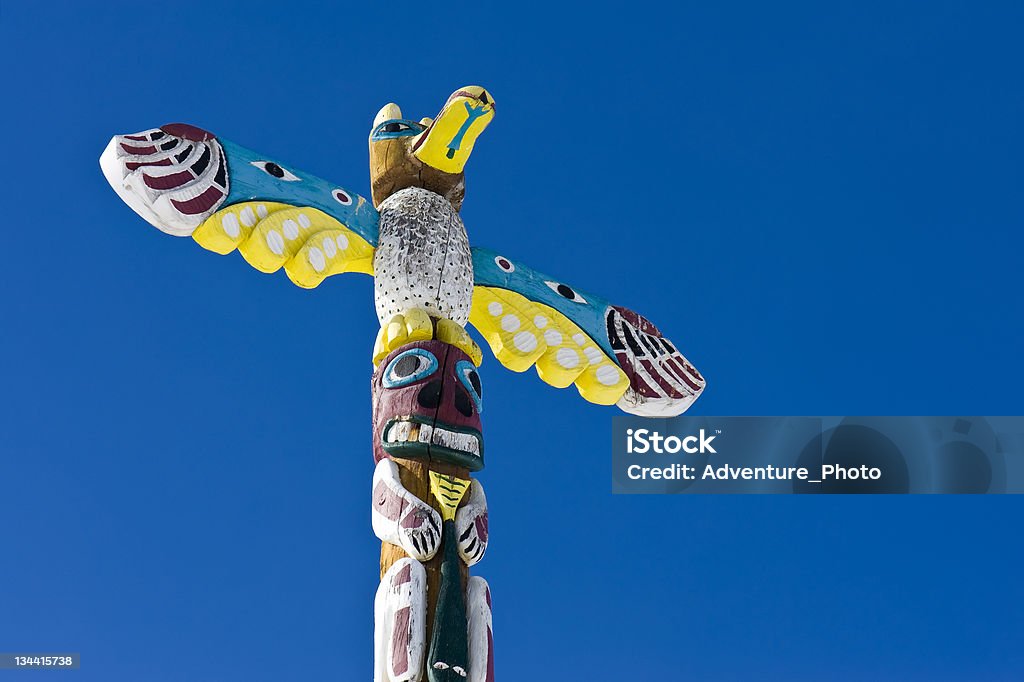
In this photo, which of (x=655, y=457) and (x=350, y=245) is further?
(x=655, y=457)

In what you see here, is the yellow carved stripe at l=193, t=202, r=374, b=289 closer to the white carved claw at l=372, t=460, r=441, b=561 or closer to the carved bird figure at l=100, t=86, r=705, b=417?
the carved bird figure at l=100, t=86, r=705, b=417

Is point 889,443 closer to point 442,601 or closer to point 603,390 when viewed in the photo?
point 603,390

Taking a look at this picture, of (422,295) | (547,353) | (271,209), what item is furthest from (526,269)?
(271,209)

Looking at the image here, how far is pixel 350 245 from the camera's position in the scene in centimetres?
661

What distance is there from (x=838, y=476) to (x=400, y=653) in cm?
351

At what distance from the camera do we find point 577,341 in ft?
24.0

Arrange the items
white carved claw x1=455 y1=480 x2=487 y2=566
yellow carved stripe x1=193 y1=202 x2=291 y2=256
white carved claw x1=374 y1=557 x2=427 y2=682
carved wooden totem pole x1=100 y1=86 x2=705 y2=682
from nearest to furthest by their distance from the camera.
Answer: white carved claw x1=374 y1=557 x2=427 y2=682 < carved wooden totem pole x1=100 y1=86 x2=705 y2=682 < white carved claw x1=455 y1=480 x2=487 y2=566 < yellow carved stripe x1=193 y1=202 x2=291 y2=256

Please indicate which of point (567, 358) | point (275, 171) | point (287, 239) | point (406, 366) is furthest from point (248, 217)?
point (567, 358)

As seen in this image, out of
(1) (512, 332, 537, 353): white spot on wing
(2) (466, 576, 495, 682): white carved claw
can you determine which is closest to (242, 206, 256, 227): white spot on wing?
(1) (512, 332, 537, 353): white spot on wing

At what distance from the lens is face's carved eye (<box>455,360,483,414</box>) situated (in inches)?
245

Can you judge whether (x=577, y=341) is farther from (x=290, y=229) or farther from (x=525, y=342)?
(x=290, y=229)

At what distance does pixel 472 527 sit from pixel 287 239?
149 centimetres

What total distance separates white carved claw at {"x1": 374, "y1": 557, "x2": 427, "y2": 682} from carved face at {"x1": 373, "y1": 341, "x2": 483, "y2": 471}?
0.52 meters

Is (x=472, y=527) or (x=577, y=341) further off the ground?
(x=577, y=341)
